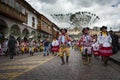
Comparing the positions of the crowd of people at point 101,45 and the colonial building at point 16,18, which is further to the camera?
the colonial building at point 16,18

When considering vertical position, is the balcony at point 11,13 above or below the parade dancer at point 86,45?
above

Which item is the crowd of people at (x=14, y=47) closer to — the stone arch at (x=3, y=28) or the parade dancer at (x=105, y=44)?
the stone arch at (x=3, y=28)

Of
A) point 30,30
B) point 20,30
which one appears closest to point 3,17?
point 20,30

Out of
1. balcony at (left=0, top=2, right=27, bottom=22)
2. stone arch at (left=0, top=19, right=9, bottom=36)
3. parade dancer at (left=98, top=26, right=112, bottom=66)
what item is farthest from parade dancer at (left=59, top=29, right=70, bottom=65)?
stone arch at (left=0, top=19, right=9, bottom=36)

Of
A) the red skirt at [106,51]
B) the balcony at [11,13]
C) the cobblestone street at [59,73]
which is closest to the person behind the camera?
the cobblestone street at [59,73]

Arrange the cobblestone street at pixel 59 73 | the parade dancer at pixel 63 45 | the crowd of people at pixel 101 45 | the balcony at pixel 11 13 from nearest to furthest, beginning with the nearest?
the cobblestone street at pixel 59 73, the crowd of people at pixel 101 45, the parade dancer at pixel 63 45, the balcony at pixel 11 13

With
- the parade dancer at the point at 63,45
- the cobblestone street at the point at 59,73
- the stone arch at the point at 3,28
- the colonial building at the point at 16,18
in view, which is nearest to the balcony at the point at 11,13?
the colonial building at the point at 16,18

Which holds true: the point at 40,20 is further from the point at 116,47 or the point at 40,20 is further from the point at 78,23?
the point at 116,47

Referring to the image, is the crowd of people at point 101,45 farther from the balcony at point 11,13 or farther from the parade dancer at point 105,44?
the balcony at point 11,13

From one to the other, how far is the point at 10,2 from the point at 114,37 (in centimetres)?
1922

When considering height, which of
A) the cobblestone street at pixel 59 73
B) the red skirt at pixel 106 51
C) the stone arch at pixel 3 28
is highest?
the stone arch at pixel 3 28

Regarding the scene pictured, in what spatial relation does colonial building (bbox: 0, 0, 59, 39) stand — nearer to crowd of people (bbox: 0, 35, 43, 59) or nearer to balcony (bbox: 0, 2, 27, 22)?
balcony (bbox: 0, 2, 27, 22)

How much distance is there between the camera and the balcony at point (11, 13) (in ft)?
89.3

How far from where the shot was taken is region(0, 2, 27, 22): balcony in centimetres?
2722
